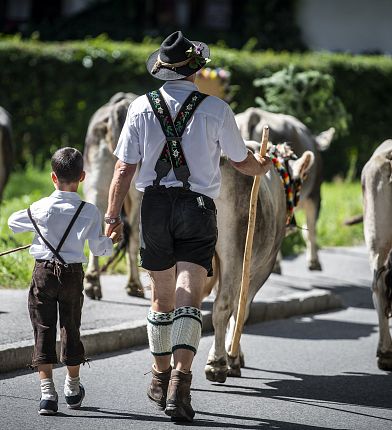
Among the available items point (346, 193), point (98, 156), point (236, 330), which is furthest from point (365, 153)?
point (236, 330)

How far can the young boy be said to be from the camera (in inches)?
258

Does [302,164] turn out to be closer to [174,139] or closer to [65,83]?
[174,139]

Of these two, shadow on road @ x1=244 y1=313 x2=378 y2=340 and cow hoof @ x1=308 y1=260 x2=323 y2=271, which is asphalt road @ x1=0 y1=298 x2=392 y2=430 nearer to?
shadow on road @ x1=244 y1=313 x2=378 y2=340

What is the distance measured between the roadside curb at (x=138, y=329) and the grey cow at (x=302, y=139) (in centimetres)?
141

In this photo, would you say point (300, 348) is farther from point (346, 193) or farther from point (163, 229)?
point (346, 193)

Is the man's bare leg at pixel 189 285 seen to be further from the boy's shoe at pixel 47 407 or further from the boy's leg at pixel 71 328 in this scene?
the boy's shoe at pixel 47 407

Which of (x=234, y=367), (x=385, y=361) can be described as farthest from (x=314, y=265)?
(x=234, y=367)

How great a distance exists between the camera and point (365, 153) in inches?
909

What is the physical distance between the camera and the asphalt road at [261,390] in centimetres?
655

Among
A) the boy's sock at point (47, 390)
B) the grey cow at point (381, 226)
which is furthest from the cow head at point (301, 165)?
the boy's sock at point (47, 390)

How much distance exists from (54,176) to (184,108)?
0.88 meters

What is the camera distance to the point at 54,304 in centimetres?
663

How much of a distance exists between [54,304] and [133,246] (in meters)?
3.93

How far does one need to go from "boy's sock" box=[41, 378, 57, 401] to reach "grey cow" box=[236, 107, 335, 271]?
4724mm
